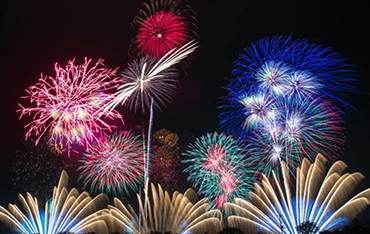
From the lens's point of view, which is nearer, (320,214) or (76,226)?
(320,214)

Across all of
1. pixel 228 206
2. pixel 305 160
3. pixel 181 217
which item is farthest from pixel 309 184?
pixel 181 217

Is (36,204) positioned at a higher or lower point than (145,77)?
lower

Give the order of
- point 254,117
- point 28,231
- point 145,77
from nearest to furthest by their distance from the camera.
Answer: point 145,77, point 254,117, point 28,231

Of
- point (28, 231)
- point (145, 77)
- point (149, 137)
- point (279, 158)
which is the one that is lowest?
point (28, 231)

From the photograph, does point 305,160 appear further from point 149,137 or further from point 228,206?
point 149,137

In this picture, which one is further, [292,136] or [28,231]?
[28,231]

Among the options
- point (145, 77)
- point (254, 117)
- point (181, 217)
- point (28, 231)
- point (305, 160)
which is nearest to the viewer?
point (145, 77)

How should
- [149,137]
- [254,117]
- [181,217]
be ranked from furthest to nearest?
[181,217] → [149,137] → [254,117]

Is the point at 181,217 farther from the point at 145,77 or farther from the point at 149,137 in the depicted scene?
the point at 145,77

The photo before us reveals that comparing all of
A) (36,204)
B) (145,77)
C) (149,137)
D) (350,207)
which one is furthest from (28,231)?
(350,207)
